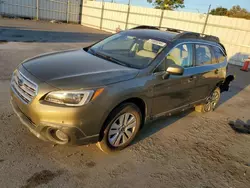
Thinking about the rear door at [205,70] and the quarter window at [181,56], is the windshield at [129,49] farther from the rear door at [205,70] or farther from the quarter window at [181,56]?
the rear door at [205,70]

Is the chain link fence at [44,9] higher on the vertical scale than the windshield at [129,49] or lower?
lower

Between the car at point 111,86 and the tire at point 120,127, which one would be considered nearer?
the car at point 111,86

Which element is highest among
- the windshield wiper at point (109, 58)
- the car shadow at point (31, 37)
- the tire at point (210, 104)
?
the windshield wiper at point (109, 58)

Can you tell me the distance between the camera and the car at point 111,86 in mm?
2660

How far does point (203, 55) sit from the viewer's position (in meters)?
4.58

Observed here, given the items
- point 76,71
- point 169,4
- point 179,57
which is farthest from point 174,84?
point 169,4

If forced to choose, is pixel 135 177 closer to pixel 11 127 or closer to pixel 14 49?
pixel 11 127

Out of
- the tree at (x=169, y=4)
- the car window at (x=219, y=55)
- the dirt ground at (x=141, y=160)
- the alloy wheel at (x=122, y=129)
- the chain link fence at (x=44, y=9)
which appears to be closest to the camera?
the dirt ground at (x=141, y=160)

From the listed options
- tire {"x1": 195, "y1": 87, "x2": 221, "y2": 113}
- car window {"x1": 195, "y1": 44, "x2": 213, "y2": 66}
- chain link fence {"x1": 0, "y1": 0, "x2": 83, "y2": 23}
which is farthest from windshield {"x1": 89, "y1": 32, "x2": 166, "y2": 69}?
chain link fence {"x1": 0, "y1": 0, "x2": 83, "y2": 23}

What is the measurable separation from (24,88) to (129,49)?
1.92 m

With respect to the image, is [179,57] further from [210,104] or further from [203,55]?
[210,104]

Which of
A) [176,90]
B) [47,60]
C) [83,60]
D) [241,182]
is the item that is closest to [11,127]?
[47,60]

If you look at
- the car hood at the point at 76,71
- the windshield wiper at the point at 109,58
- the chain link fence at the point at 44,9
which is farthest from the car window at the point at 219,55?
the chain link fence at the point at 44,9

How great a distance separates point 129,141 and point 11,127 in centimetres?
186
